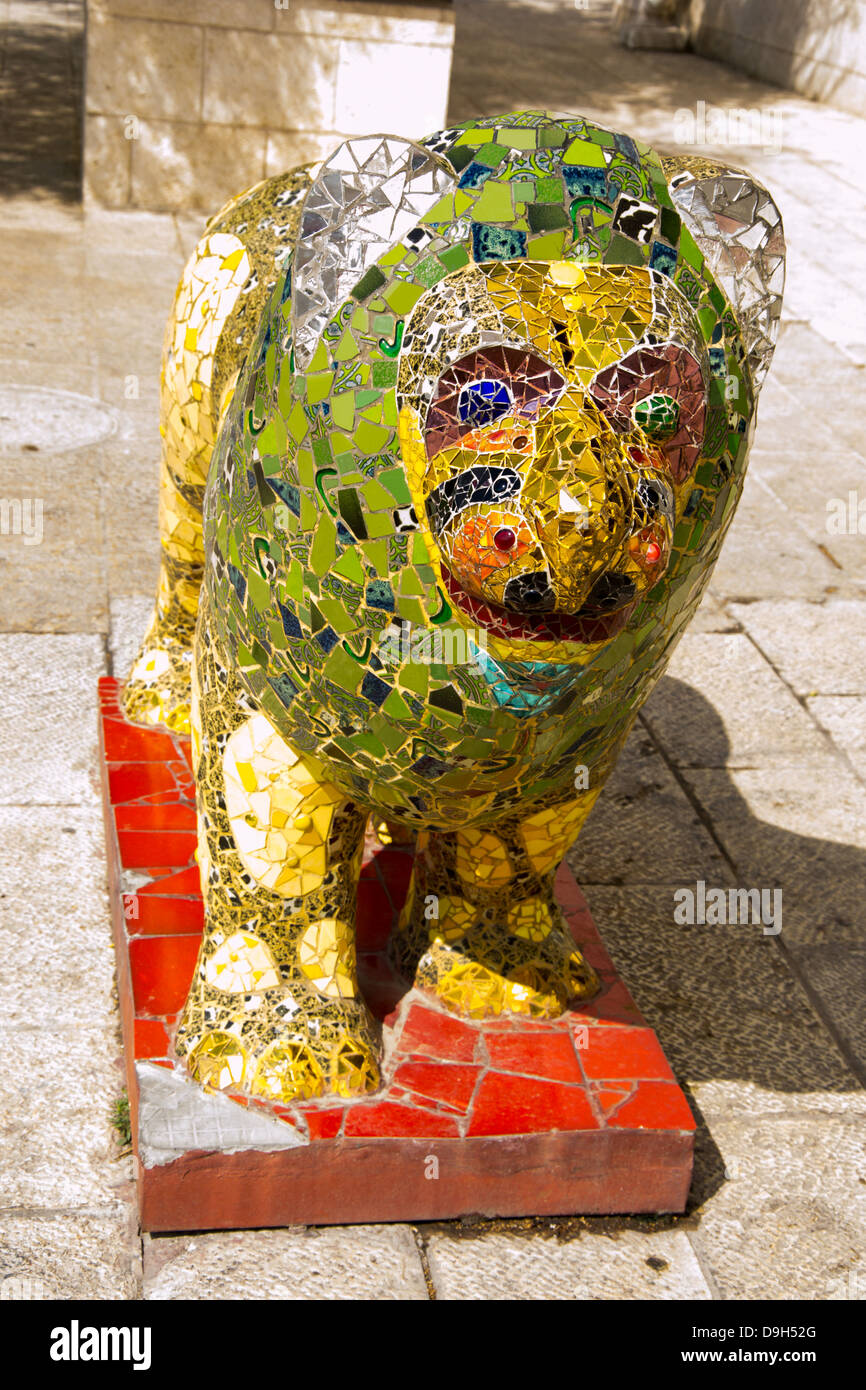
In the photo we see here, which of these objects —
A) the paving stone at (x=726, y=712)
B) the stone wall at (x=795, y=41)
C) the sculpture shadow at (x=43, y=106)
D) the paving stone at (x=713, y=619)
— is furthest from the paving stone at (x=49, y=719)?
the stone wall at (x=795, y=41)

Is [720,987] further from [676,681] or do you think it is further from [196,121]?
[196,121]

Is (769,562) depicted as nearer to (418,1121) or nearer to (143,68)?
(418,1121)

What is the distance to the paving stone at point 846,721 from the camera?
478cm

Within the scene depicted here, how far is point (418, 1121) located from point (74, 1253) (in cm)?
68

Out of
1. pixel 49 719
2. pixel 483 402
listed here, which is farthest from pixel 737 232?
pixel 49 719

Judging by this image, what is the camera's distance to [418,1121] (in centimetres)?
280

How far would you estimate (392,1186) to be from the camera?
280cm

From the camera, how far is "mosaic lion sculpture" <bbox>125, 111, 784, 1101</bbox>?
1894mm

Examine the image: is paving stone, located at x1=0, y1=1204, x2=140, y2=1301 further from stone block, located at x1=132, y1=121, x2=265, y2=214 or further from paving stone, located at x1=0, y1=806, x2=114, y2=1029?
stone block, located at x1=132, y1=121, x2=265, y2=214

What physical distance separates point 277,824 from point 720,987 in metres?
1.49

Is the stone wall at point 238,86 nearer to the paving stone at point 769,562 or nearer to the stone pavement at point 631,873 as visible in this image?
the stone pavement at point 631,873

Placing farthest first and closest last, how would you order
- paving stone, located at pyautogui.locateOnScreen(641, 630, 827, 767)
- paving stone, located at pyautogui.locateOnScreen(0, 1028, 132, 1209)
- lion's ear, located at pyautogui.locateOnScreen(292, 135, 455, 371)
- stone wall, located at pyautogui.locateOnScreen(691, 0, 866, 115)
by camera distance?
stone wall, located at pyautogui.locateOnScreen(691, 0, 866, 115) < paving stone, located at pyautogui.locateOnScreen(641, 630, 827, 767) < paving stone, located at pyautogui.locateOnScreen(0, 1028, 132, 1209) < lion's ear, located at pyautogui.locateOnScreen(292, 135, 455, 371)

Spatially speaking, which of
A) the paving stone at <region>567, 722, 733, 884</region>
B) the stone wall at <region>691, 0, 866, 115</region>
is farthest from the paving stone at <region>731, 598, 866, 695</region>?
the stone wall at <region>691, 0, 866, 115</region>

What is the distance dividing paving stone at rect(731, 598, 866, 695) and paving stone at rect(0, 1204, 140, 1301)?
3146 millimetres
